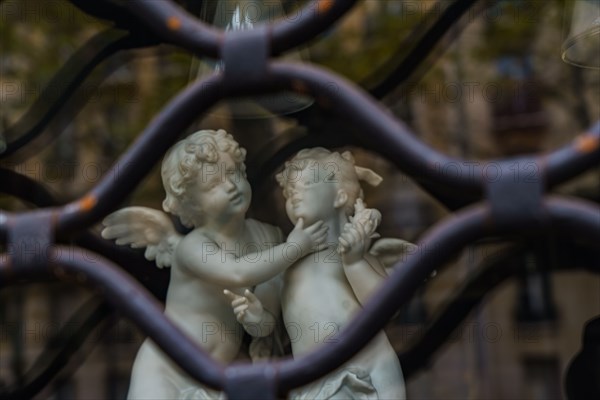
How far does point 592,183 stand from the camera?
1334 mm

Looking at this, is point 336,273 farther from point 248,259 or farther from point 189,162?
point 189,162

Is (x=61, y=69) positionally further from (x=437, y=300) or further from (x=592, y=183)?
(x=592, y=183)

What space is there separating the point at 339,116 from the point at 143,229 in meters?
0.32

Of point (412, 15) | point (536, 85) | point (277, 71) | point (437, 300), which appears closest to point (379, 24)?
point (412, 15)

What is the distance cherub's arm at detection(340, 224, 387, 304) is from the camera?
1.01 metres

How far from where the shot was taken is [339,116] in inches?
35.7

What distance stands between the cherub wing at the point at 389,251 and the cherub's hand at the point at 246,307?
0.14 meters

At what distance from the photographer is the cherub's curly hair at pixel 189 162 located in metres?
1.07

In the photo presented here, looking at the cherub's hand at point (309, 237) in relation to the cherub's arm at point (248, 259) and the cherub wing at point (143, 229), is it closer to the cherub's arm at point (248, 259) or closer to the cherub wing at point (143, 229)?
the cherub's arm at point (248, 259)

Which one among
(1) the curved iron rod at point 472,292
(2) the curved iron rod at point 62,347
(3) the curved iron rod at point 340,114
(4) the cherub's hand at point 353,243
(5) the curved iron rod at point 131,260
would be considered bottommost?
(2) the curved iron rod at point 62,347

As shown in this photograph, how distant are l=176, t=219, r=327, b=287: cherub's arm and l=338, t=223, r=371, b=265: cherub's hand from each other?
3cm

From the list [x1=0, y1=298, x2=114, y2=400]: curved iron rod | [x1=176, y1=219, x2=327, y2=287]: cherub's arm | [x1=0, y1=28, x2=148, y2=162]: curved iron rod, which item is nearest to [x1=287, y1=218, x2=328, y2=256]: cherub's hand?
[x1=176, y1=219, x2=327, y2=287]: cherub's arm

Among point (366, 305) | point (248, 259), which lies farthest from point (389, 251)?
point (366, 305)

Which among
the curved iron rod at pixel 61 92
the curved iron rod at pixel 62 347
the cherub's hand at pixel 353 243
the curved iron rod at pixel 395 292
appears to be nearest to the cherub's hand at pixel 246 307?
the cherub's hand at pixel 353 243
